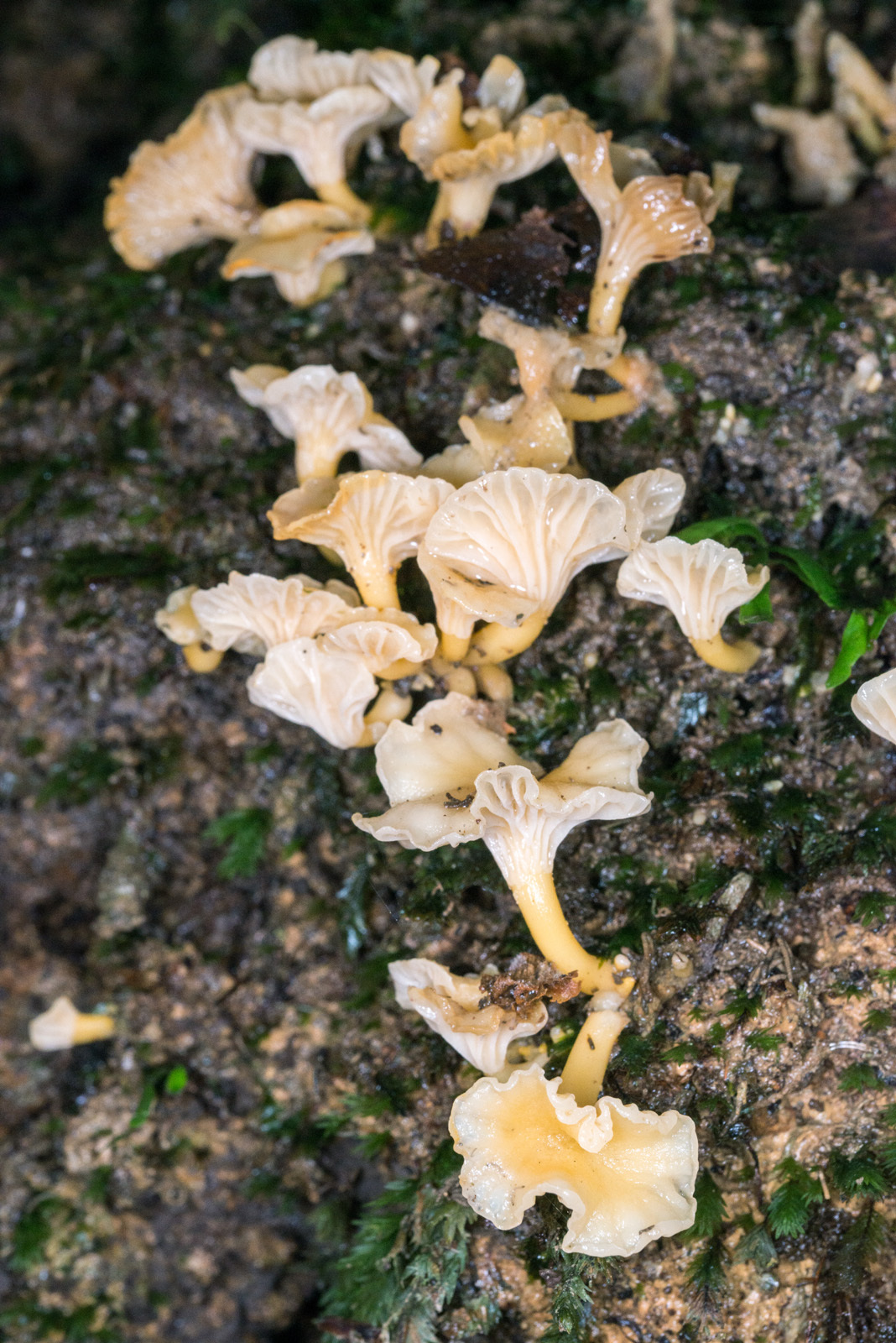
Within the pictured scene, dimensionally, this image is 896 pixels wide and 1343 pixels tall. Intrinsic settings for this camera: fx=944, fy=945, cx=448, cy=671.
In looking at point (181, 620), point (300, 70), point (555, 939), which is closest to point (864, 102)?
point (300, 70)

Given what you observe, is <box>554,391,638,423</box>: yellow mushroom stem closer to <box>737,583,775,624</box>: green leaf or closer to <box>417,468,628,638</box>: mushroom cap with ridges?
<box>417,468,628,638</box>: mushroom cap with ridges

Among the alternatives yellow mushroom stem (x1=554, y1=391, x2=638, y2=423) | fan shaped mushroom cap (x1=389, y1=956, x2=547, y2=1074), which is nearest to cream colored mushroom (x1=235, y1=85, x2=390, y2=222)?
yellow mushroom stem (x1=554, y1=391, x2=638, y2=423)

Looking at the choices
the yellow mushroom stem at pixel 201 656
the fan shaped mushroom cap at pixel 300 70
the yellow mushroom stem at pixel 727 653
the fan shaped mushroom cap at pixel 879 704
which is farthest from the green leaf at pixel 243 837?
the fan shaped mushroom cap at pixel 300 70

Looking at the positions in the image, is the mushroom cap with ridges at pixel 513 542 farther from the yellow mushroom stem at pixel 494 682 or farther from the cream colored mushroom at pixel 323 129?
the cream colored mushroom at pixel 323 129

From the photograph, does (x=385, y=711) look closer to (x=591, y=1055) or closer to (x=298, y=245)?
(x=591, y=1055)

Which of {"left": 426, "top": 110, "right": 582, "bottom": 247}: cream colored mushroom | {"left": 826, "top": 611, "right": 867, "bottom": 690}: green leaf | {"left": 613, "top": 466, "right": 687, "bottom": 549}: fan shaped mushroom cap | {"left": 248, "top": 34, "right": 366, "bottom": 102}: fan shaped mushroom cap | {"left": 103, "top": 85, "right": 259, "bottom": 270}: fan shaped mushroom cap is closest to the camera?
{"left": 613, "top": 466, "right": 687, "bottom": 549}: fan shaped mushroom cap

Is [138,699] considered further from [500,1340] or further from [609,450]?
[500,1340]

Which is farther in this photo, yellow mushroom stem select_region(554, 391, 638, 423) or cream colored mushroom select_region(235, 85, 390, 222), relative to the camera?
cream colored mushroom select_region(235, 85, 390, 222)
